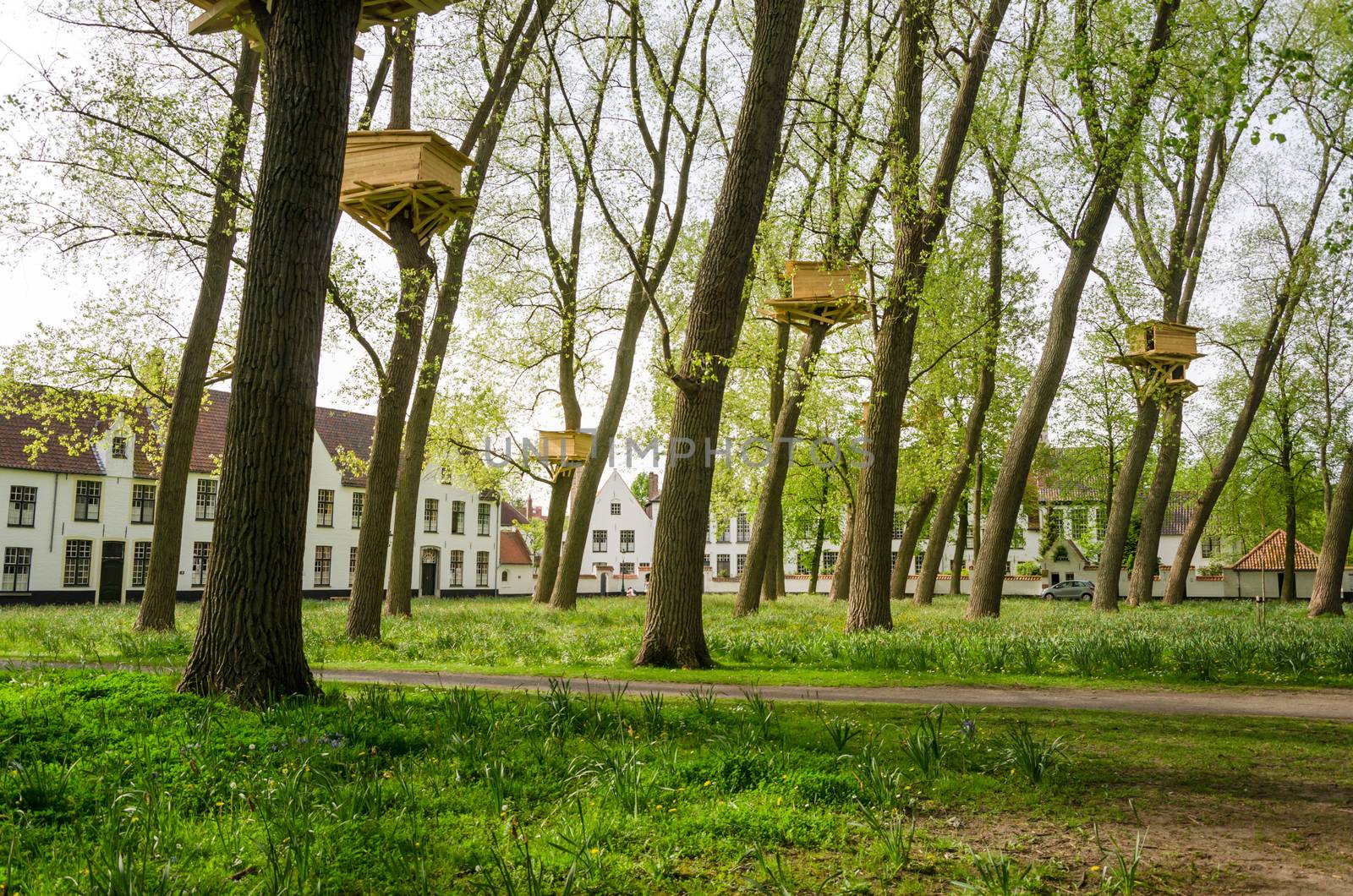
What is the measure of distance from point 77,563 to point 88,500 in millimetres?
2789

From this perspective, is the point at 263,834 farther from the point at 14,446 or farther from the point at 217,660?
the point at 14,446

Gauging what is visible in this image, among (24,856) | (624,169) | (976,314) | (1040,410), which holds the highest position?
(624,169)

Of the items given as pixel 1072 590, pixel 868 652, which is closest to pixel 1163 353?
pixel 868 652

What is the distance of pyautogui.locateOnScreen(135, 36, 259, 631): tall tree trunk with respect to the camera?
593 inches

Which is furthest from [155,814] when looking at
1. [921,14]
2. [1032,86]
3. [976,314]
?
[976,314]

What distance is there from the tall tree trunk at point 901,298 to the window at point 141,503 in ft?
127

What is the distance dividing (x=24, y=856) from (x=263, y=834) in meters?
0.88

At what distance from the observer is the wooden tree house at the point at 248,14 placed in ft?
30.5

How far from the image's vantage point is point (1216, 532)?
52.3 m

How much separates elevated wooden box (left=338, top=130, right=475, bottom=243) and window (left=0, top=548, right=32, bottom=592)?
3500cm

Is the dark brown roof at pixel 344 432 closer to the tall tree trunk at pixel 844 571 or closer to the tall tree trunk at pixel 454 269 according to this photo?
the tall tree trunk at pixel 844 571

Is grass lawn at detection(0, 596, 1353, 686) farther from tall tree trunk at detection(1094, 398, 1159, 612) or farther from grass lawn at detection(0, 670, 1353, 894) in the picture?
tall tree trunk at detection(1094, 398, 1159, 612)

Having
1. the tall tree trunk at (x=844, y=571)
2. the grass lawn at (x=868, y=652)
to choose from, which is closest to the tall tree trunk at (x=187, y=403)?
the grass lawn at (x=868, y=652)

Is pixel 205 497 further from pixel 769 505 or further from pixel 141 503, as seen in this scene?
pixel 769 505
